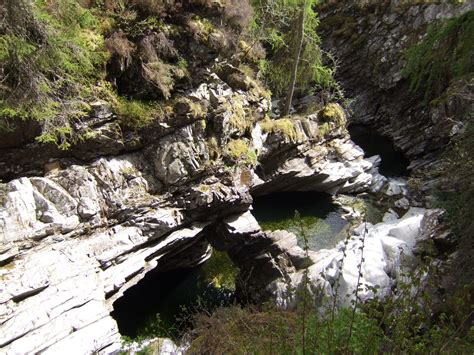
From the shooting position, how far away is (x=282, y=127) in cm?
1552

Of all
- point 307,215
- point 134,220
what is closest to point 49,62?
point 134,220

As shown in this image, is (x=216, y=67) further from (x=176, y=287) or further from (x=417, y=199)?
(x=417, y=199)

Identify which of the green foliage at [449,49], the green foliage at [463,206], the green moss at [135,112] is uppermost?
the green moss at [135,112]

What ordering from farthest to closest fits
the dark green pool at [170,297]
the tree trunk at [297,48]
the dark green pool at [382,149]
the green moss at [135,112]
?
the dark green pool at [382,149]
the tree trunk at [297,48]
the dark green pool at [170,297]
the green moss at [135,112]

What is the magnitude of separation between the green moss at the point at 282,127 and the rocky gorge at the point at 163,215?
0.17 ft

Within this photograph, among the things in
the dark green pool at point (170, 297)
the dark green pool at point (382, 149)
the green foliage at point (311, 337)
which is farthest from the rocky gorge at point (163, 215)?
the dark green pool at point (382, 149)

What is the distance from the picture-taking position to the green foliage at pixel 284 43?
694 inches

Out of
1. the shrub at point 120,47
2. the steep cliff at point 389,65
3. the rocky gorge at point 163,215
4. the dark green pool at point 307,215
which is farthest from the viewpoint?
the steep cliff at point 389,65

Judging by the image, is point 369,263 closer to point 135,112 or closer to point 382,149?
point 135,112

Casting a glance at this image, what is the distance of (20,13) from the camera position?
26.5ft

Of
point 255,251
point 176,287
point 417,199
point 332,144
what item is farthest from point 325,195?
point 176,287

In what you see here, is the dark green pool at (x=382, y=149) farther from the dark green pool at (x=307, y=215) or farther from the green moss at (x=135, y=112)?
the green moss at (x=135, y=112)

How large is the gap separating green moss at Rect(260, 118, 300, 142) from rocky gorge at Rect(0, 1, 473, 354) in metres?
0.05

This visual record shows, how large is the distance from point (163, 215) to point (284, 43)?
11.1m
